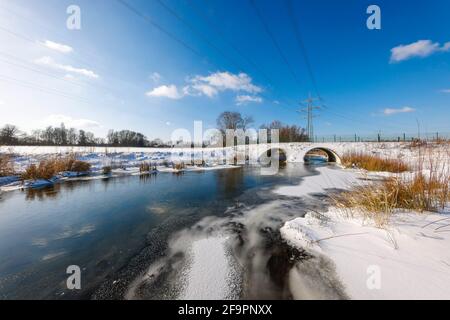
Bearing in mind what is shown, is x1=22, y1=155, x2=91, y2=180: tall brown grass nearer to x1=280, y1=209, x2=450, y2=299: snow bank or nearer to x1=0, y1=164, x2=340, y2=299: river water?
x1=0, y1=164, x2=340, y2=299: river water

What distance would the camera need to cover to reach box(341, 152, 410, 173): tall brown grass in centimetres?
1171

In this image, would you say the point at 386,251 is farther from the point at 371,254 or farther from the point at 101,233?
the point at 101,233

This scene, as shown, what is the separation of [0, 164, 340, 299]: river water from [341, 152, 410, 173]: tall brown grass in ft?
35.4

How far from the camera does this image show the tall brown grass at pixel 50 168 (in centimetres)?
913

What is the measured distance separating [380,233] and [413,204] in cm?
165

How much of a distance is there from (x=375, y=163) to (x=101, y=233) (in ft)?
58.7

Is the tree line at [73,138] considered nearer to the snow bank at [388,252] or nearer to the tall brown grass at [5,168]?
the tall brown grass at [5,168]

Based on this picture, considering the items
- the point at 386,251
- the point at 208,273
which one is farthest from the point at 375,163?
the point at 208,273

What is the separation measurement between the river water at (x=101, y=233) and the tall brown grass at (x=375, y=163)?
35.4 feet

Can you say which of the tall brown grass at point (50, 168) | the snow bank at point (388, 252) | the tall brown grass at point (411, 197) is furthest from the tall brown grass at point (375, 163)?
the tall brown grass at point (50, 168)

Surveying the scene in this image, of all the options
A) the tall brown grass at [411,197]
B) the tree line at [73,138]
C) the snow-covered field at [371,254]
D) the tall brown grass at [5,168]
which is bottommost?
the snow-covered field at [371,254]
